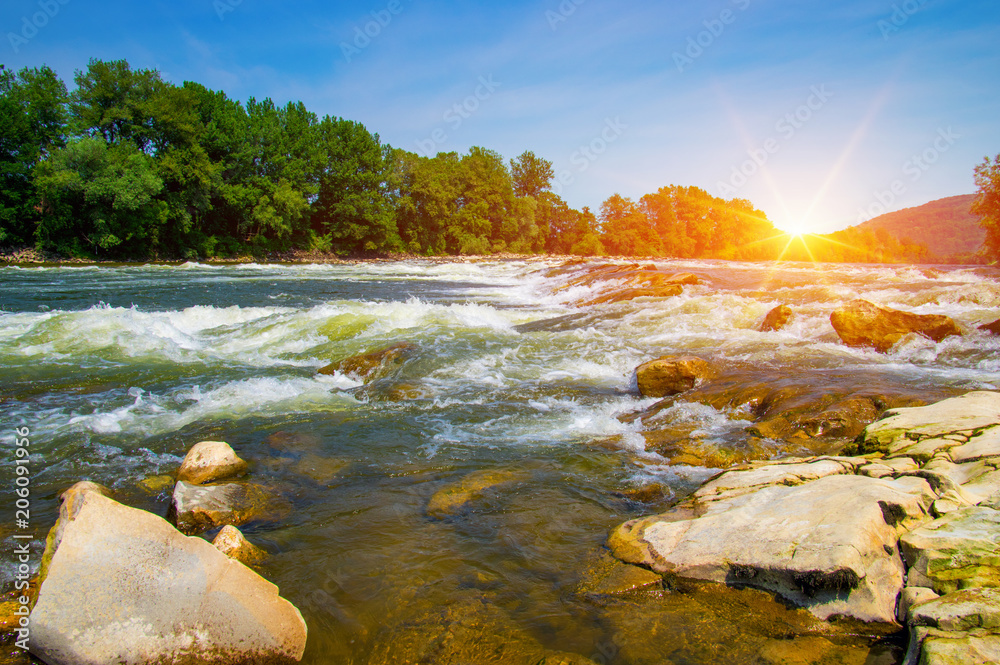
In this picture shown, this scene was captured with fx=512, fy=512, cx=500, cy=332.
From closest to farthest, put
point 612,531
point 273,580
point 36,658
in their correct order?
point 36,658 < point 273,580 < point 612,531

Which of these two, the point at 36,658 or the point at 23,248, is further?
the point at 23,248

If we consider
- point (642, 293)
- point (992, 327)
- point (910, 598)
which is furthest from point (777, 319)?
point (910, 598)

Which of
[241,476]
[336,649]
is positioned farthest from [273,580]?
[241,476]

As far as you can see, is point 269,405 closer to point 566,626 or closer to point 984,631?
point 566,626

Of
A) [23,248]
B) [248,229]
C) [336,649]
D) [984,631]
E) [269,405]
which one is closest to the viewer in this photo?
[984,631]

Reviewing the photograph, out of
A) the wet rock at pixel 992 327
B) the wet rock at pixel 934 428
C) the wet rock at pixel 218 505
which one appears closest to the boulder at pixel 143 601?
the wet rock at pixel 218 505

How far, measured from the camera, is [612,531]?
11.7 ft

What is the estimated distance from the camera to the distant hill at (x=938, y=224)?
10225 cm

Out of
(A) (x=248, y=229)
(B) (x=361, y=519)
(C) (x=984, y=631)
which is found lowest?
(B) (x=361, y=519)

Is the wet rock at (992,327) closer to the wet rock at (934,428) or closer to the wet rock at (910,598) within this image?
the wet rock at (934,428)

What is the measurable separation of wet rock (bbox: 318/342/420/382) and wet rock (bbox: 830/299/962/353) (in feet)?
23.7

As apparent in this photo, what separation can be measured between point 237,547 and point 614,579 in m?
2.39

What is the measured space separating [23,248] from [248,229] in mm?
15251

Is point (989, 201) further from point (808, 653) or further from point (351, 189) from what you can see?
point (351, 189)
